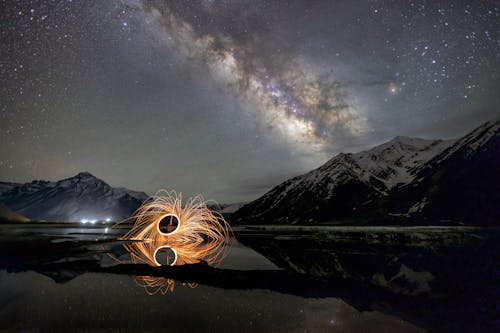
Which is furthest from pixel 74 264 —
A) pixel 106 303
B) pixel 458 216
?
pixel 458 216

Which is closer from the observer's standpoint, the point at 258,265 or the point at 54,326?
the point at 54,326

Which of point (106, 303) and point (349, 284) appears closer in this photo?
point (106, 303)

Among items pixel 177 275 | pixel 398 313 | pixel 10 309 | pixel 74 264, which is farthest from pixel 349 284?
pixel 74 264

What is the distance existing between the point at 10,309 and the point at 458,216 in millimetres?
240135

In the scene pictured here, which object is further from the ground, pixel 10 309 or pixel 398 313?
pixel 10 309

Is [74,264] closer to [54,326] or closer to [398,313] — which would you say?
[54,326]

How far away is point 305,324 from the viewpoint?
28.2 feet

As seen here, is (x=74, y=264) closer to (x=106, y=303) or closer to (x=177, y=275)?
(x=177, y=275)

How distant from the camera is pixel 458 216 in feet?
627

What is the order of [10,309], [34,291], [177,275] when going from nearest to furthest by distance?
[10,309] < [34,291] < [177,275]

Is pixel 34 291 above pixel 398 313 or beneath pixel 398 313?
above

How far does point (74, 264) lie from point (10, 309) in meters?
9.15

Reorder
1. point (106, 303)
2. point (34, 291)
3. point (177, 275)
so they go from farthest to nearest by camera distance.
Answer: point (177, 275)
point (34, 291)
point (106, 303)

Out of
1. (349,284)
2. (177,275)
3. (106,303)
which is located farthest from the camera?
(177,275)
